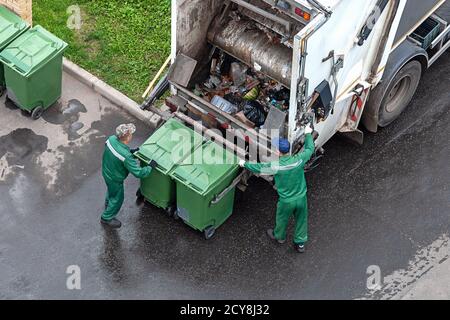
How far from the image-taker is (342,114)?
968cm

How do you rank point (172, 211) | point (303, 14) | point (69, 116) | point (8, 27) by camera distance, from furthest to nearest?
point (69, 116) < point (8, 27) < point (172, 211) < point (303, 14)

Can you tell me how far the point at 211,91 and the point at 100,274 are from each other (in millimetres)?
2313

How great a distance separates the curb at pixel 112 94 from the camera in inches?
408

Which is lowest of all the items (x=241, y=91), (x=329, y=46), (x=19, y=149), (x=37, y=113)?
(x=19, y=149)

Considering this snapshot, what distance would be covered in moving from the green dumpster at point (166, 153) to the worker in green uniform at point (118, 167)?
99 mm

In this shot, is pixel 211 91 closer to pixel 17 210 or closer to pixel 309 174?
pixel 309 174

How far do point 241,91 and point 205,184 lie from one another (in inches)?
53.9

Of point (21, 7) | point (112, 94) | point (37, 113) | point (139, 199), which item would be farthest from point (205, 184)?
point (21, 7)

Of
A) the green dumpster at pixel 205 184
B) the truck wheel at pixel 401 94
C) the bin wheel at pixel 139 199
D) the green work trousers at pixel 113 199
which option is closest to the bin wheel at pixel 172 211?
the green dumpster at pixel 205 184

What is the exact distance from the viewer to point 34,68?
32.5ft

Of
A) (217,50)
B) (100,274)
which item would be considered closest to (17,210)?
(100,274)

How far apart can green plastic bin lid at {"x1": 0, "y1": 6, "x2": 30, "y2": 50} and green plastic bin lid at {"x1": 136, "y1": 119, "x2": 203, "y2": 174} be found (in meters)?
2.21

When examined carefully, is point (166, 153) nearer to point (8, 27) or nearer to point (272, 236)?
point (272, 236)

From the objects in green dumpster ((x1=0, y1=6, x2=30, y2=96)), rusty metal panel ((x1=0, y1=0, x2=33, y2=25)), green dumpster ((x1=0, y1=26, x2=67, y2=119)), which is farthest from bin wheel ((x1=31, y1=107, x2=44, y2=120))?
rusty metal panel ((x1=0, y1=0, x2=33, y2=25))
